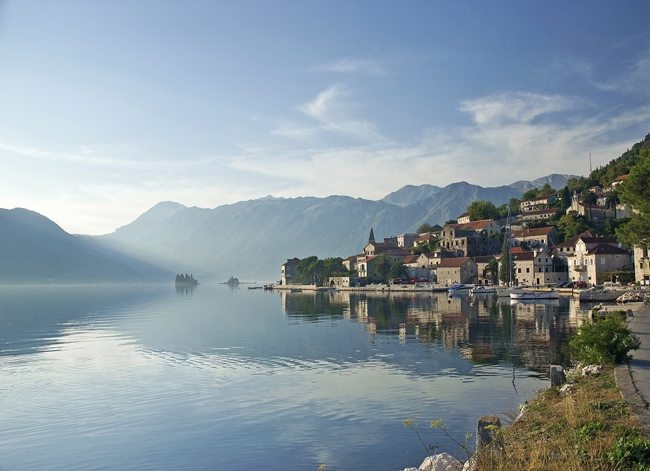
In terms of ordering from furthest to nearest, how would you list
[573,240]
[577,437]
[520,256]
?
1. [520,256]
2. [573,240]
3. [577,437]

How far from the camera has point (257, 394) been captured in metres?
22.6

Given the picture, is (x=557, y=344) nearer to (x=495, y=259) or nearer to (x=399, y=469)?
(x=399, y=469)

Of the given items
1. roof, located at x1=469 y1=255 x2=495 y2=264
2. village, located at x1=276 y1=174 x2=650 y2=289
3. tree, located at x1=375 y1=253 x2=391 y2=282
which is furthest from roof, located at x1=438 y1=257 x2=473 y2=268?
Answer: tree, located at x1=375 y1=253 x2=391 y2=282

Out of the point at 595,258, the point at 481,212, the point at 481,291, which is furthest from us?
the point at 481,212

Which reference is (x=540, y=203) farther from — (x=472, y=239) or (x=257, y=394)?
(x=257, y=394)

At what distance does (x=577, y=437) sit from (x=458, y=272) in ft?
394

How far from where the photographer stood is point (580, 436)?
430 inches

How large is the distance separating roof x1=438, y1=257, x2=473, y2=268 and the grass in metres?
115

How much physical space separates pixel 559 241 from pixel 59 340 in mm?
112837

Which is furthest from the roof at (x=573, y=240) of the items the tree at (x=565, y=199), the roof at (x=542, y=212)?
the tree at (x=565, y=199)

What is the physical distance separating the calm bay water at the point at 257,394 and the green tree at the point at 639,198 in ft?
31.9

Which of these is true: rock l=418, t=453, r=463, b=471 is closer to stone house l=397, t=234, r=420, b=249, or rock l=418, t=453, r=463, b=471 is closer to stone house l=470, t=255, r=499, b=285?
stone house l=470, t=255, r=499, b=285

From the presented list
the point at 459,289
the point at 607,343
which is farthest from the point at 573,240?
the point at 607,343

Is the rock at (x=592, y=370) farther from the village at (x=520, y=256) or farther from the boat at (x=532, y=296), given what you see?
the village at (x=520, y=256)
